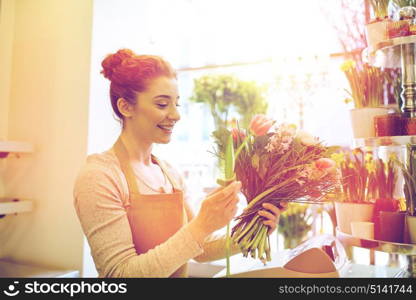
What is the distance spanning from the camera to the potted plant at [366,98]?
1177 mm

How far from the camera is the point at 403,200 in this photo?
115cm

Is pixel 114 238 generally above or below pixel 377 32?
below

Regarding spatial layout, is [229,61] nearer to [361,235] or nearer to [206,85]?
[206,85]

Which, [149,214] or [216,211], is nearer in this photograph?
[216,211]

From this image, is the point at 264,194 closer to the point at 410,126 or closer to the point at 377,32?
the point at 410,126

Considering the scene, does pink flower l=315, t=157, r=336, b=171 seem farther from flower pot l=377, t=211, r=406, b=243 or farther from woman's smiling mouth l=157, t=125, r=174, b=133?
woman's smiling mouth l=157, t=125, r=174, b=133

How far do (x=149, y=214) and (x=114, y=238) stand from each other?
155 millimetres

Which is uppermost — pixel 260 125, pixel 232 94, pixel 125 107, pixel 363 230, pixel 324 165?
pixel 232 94

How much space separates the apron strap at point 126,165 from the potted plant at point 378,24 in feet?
2.91

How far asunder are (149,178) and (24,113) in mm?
1118

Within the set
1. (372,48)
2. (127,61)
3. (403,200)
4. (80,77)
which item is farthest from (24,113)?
(403,200)

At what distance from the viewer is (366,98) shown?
1.20 meters

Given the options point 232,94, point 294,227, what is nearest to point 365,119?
point 294,227

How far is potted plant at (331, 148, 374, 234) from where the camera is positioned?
116cm
